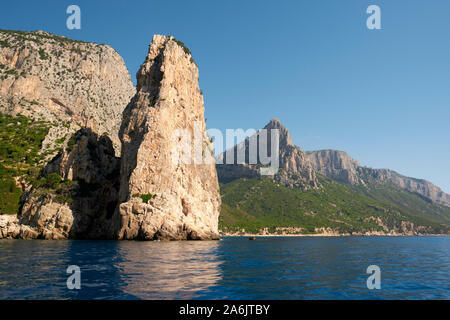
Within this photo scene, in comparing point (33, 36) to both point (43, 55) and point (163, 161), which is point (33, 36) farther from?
point (163, 161)

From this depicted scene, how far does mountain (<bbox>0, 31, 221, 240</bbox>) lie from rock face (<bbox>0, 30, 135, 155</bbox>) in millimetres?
2029

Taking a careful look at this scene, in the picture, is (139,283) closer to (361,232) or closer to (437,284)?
(437,284)

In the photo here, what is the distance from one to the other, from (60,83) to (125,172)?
79.6 m

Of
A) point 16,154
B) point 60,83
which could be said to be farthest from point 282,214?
point 16,154

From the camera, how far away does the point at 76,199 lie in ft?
241

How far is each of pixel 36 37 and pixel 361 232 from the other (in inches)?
7792

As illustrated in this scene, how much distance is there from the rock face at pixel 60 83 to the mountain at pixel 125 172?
2.03 meters

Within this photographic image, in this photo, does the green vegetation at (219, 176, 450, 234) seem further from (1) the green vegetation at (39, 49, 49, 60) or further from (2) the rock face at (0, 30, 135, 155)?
(1) the green vegetation at (39, 49, 49, 60)

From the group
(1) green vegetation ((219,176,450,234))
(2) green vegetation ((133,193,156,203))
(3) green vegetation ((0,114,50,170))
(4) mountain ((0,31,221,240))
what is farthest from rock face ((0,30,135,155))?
(1) green vegetation ((219,176,450,234))

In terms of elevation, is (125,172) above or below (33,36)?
below

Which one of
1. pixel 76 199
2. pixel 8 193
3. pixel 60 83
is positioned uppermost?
pixel 60 83

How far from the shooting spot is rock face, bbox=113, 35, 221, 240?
64.4 meters

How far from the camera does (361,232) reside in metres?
175
